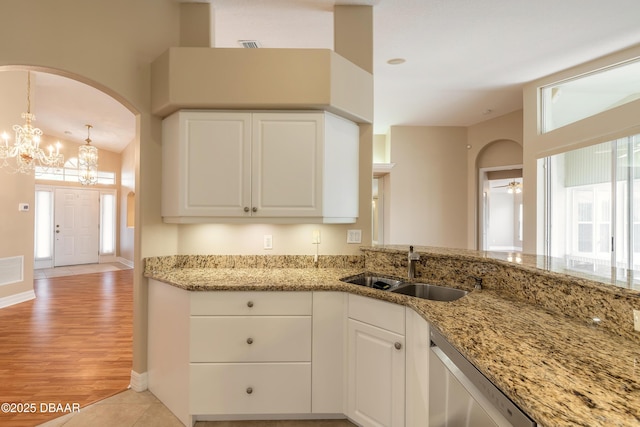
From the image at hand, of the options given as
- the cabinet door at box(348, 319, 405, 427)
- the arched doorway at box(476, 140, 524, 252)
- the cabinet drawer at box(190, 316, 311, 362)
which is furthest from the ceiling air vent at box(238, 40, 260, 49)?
the arched doorway at box(476, 140, 524, 252)

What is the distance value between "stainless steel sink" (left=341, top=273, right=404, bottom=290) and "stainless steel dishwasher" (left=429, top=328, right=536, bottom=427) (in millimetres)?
753

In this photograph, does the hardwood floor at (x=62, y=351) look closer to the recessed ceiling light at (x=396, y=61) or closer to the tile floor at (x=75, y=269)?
the tile floor at (x=75, y=269)

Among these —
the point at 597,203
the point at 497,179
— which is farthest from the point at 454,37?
the point at 497,179

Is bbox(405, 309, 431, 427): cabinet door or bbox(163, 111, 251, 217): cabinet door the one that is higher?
bbox(163, 111, 251, 217): cabinet door

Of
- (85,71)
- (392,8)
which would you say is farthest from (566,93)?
(85,71)

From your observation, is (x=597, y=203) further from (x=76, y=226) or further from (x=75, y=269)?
(x=76, y=226)

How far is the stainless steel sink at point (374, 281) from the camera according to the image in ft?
7.25

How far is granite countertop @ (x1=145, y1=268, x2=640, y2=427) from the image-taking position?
0.69m

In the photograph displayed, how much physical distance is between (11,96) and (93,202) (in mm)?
4841

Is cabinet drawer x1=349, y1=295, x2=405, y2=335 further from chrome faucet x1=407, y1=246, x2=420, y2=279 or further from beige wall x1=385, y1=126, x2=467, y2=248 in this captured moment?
beige wall x1=385, y1=126, x2=467, y2=248

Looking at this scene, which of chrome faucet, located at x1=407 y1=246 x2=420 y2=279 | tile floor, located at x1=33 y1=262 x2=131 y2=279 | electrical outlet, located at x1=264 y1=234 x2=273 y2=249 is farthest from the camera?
tile floor, located at x1=33 y1=262 x2=131 y2=279

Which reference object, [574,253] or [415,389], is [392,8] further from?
[574,253]

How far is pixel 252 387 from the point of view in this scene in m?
2.02

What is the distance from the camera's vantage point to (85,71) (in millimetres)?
2152
